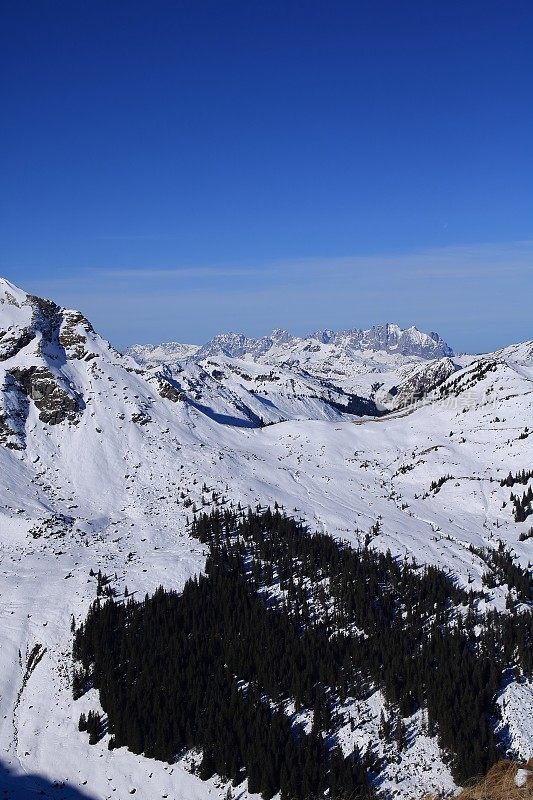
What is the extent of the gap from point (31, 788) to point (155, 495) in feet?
Answer: 185

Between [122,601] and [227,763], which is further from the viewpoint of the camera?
[122,601]

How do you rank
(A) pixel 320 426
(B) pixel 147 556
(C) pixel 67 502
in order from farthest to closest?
(A) pixel 320 426
(C) pixel 67 502
(B) pixel 147 556

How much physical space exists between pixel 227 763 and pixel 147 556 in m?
37.0

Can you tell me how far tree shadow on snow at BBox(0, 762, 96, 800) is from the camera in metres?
40.3

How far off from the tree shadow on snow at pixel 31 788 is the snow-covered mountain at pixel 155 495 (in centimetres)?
36

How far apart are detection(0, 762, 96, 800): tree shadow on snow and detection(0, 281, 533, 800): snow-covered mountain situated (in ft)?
1.18

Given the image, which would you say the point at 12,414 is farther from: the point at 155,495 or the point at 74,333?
the point at 155,495

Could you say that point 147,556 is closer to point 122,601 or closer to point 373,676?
point 122,601

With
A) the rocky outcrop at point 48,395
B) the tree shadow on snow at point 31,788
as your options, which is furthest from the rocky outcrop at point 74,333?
the tree shadow on snow at point 31,788

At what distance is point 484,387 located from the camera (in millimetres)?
145250

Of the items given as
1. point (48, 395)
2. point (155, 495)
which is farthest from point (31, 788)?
point (48, 395)

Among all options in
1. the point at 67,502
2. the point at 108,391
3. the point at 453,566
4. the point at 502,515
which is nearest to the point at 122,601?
the point at 67,502

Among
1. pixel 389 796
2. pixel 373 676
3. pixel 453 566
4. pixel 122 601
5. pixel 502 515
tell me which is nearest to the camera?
pixel 389 796

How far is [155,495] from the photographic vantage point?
315 ft
